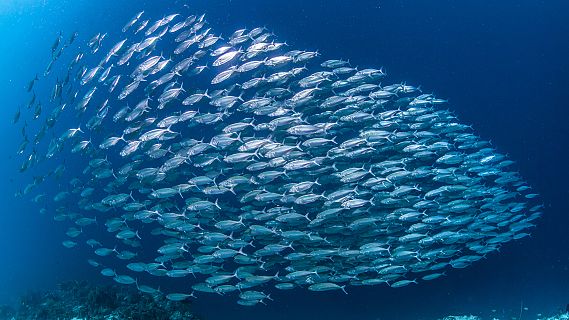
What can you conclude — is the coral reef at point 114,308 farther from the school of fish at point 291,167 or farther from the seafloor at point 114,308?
the school of fish at point 291,167

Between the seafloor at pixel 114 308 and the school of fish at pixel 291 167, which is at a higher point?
the school of fish at pixel 291 167

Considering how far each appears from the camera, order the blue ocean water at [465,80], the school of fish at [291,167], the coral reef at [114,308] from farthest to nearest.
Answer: the blue ocean water at [465,80] → the coral reef at [114,308] → the school of fish at [291,167]

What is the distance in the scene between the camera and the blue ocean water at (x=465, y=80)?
54.1ft

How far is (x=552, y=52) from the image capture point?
1950 cm

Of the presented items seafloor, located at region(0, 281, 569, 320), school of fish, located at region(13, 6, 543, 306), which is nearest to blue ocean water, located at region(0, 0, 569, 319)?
→ seafloor, located at region(0, 281, 569, 320)

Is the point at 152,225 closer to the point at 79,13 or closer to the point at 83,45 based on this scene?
the point at 83,45

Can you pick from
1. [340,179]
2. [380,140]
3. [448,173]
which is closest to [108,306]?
[340,179]

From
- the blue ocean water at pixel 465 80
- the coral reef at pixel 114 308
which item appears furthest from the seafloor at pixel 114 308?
the blue ocean water at pixel 465 80

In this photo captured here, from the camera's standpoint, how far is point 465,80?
18.5 m

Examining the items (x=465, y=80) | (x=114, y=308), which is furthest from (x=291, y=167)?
(x=465, y=80)

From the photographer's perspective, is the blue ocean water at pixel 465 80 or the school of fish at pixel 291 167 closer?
the school of fish at pixel 291 167

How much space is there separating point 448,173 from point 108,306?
931cm

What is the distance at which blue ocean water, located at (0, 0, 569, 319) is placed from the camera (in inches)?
649

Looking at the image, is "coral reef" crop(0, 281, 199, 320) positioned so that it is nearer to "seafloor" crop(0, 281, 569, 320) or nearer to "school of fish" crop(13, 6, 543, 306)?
"seafloor" crop(0, 281, 569, 320)
